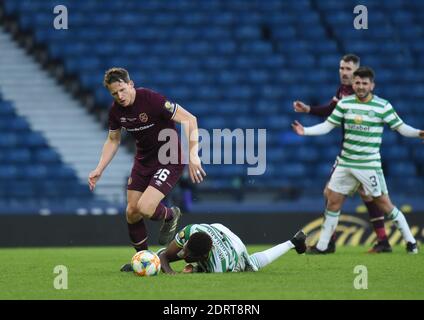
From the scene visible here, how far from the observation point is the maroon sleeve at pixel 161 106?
8898 millimetres

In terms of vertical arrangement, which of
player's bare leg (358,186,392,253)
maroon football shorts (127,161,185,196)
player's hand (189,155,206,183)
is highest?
player's hand (189,155,206,183)

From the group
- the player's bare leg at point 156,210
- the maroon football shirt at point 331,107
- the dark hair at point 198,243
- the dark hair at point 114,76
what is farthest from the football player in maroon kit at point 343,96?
the dark hair at point 198,243

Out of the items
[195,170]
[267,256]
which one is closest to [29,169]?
[195,170]

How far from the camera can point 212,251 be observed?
8.17 m

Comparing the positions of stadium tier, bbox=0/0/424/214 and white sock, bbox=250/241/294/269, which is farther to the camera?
stadium tier, bbox=0/0/424/214

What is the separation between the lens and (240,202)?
1516 centimetres

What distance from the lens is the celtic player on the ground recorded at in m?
7.82

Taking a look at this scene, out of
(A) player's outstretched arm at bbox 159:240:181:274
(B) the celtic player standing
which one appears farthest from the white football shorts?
(A) player's outstretched arm at bbox 159:240:181:274

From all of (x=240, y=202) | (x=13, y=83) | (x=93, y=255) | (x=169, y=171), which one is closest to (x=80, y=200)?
(x=240, y=202)

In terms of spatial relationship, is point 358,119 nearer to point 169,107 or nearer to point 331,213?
point 331,213

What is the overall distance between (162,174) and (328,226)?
2.51 m

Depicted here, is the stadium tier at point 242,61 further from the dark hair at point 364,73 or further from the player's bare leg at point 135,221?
the player's bare leg at point 135,221

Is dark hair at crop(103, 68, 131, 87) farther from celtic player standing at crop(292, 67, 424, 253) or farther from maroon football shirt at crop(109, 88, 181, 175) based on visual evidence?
celtic player standing at crop(292, 67, 424, 253)

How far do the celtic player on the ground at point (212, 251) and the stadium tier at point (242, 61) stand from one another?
26.7 ft
